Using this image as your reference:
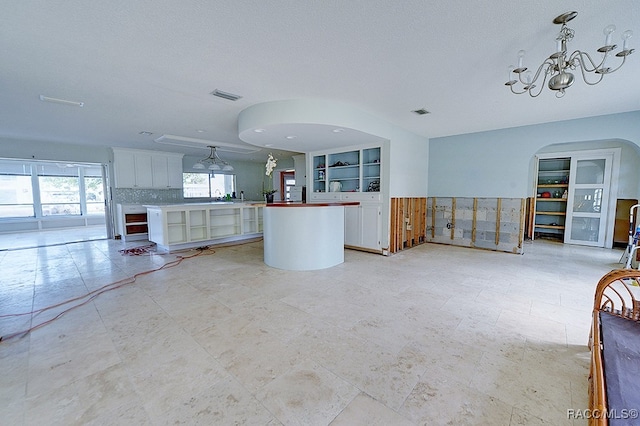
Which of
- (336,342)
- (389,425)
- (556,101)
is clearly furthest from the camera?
(556,101)

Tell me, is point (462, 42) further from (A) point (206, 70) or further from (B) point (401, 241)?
(B) point (401, 241)

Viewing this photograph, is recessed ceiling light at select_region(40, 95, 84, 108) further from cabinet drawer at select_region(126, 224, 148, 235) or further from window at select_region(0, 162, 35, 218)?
window at select_region(0, 162, 35, 218)

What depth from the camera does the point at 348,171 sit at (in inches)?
240

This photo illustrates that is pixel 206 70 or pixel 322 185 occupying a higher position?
pixel 206 70

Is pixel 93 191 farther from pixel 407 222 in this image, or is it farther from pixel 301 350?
pixel 301 350

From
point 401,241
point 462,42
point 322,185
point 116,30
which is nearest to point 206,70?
point 116,30

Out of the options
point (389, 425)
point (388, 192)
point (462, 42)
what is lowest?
→ point (389, 425)

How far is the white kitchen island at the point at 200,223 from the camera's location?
5.51 m

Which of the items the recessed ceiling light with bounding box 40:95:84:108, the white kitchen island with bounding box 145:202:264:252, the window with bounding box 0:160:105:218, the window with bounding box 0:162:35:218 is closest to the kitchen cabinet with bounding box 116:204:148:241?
the white kitchen island with bounding box 145:202:264:252

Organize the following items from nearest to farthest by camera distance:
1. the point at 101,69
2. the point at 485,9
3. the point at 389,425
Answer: the point at 389,425, the point at 485,9, the point at 101,69

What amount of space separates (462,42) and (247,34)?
188 centimetres

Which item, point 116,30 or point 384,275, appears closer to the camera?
point 116,30

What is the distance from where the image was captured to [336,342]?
214 cm

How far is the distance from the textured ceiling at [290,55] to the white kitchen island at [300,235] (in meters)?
1.68
